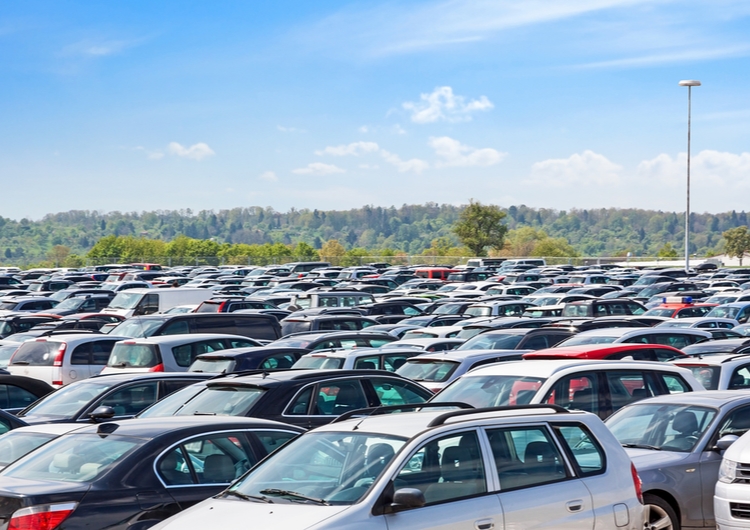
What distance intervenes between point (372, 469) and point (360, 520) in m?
0.51

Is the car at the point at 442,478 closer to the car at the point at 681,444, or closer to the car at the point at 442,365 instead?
the car at the point at 681,444

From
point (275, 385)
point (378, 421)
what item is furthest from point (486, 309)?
point (378, 421)

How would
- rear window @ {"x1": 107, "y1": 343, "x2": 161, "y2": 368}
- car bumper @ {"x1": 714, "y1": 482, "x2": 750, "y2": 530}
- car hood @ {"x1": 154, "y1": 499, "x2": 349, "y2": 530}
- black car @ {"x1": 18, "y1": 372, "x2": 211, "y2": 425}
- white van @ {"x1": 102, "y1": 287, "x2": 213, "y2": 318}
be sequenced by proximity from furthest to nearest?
white van @ {"x1": 102, "y1": 287, "x2": 213, "y2": 318}, rear window @ {"x1": 107, "y1": 343, "x2": 161, "y2": 368}, black car @ {"x1": 18, "y1": 372, "x2": 211, "y2": 425}, car bumper @ {"x1": 714, "y1": 482, "x2": 750, "y2": 530}, car hood @ {"x1": 154, "y1": 499, "x2": 349, "y2": 530}

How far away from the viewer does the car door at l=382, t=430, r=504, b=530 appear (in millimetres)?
6301

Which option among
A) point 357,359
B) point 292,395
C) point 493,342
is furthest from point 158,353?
point 292,395

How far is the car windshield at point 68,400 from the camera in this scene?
12703 mm

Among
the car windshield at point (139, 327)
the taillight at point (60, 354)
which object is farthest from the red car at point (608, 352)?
the car windshield at point (139, 327)

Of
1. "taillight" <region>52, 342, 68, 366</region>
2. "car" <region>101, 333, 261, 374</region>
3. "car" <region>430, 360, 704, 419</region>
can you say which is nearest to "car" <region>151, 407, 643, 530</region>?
"car" <region>430, 360, 704, 419</region>

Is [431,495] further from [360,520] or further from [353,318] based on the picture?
[353,318]

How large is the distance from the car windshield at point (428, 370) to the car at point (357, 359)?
561mm

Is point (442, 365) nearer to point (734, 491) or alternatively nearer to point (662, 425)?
point (662, 425)

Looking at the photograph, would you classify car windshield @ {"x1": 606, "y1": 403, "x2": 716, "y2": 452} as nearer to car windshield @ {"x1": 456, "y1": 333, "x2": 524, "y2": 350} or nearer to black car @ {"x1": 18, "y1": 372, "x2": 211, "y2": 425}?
black car @ {"x1": 18, "y1": 372, "x2": 211, "y2": 425}

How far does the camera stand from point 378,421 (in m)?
7.18

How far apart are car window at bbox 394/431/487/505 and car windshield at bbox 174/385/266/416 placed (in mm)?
4182
